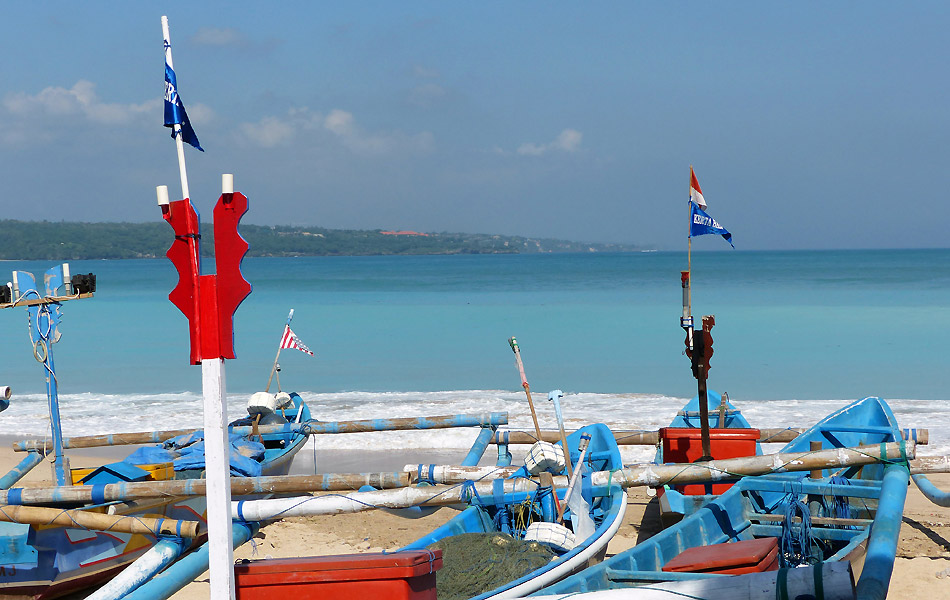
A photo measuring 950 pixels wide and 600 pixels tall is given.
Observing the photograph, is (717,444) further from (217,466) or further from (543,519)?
(217,466)

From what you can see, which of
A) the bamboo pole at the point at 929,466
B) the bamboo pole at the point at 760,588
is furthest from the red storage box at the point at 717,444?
the bamboo pole at the point at 760,588

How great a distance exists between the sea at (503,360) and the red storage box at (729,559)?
25.4 ft

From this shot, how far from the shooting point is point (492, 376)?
2769cm

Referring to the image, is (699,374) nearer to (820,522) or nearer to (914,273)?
(820,522)

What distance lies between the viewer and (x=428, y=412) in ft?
64.3

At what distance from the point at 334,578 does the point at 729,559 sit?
114 inches

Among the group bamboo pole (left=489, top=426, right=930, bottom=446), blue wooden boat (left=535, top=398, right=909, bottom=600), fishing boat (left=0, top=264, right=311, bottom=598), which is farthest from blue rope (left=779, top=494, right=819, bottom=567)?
fishing boat (left=0, top=264, right=311, bottom=598)

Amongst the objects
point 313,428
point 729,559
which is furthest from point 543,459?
point 313,428

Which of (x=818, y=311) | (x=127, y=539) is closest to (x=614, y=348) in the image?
(x=818, y=311)

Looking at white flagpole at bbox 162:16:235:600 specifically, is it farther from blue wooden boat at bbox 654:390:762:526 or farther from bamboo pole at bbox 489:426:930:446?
bamboo pole at bbox 489:426:930:446

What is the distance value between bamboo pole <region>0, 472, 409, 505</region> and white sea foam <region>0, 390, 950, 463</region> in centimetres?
745

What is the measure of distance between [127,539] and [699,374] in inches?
225

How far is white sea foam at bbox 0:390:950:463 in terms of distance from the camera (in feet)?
50.5

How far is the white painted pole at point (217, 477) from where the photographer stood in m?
3.68
